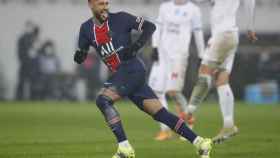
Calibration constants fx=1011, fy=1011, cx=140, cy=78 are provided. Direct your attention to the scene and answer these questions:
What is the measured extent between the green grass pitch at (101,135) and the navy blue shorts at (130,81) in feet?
4.50

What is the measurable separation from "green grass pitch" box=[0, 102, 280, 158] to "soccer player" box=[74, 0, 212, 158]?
4.17 feet

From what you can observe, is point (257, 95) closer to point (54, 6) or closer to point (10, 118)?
point (54, 6)

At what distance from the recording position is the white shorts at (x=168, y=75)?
1922 cm

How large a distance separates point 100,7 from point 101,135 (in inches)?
249

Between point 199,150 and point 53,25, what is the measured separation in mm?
27780

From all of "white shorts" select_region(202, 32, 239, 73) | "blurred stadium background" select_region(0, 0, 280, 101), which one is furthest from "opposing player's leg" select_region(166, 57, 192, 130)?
"blurred stadium background" select_region(0, 0, 280, 101)

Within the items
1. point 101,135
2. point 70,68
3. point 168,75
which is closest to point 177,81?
point 168,75

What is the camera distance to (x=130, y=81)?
41.8 ft

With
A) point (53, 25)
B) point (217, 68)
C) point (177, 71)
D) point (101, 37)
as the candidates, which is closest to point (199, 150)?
point (101, 37)

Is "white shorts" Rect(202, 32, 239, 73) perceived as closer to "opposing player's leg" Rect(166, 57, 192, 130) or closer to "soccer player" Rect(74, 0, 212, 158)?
"opposing player's leg" Rect(166, 57, 192, 130)

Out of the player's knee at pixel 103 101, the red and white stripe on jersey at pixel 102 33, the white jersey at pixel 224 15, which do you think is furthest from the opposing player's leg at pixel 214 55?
the player's knee at pixel 103 101

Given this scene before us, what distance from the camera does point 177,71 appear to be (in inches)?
774

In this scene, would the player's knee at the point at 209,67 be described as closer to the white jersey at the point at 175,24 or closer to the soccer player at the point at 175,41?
the soccer player at the point at 175,41

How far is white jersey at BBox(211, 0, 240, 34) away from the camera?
1641cm
